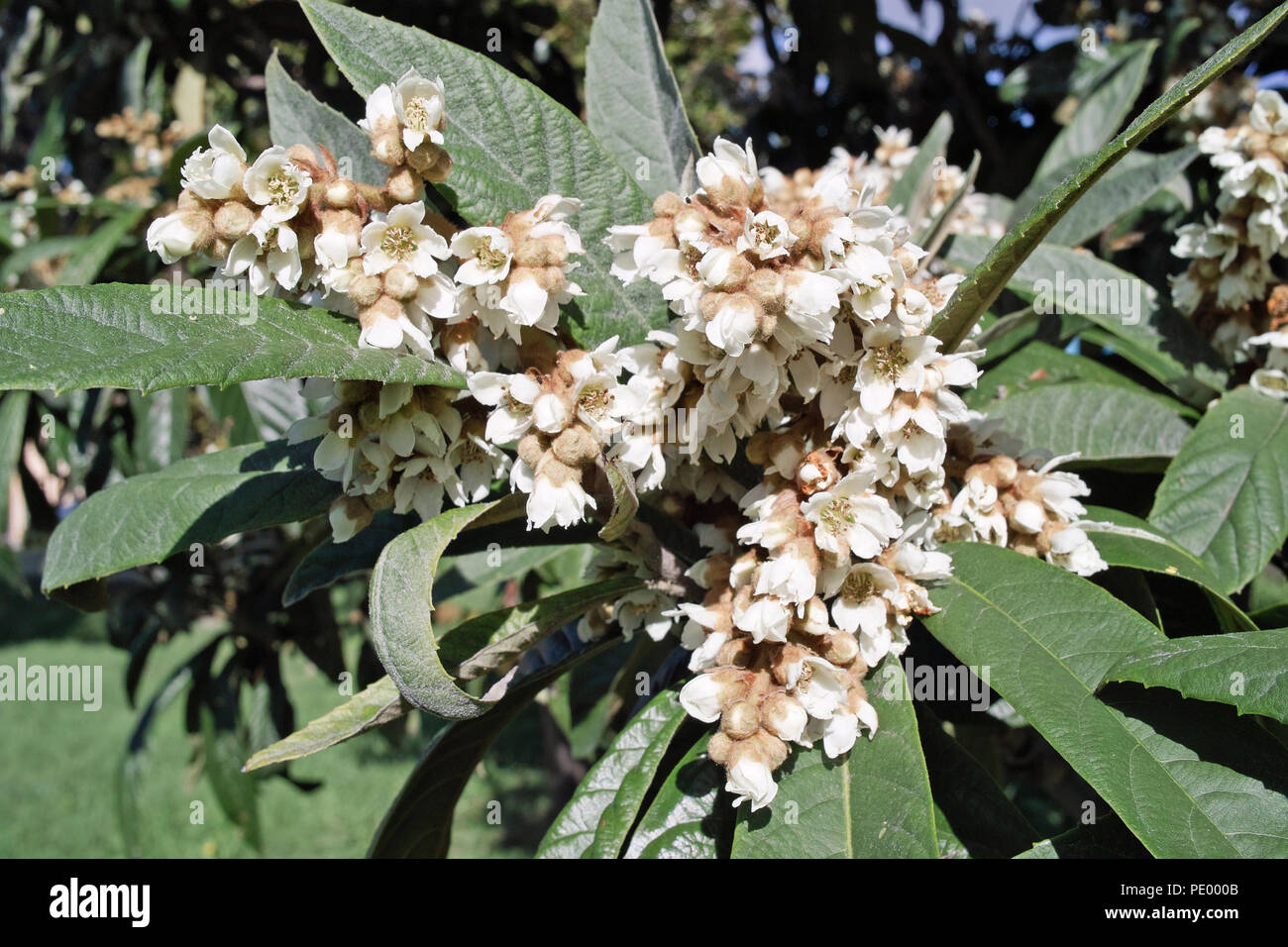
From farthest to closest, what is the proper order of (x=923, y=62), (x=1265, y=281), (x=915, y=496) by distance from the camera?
1. (x=923, y=62)
2. (x=1265, y=281)
3. (x=915, y=496)

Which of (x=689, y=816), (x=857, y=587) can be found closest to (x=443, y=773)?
(x=689, y=816)

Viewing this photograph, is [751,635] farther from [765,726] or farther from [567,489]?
[567,489]

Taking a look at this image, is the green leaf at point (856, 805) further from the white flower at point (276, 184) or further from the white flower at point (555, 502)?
the white flower at point (276, 184)

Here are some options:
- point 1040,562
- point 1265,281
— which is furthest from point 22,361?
point 1265,281

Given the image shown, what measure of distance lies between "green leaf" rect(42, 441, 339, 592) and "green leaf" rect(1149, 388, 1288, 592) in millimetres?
1281

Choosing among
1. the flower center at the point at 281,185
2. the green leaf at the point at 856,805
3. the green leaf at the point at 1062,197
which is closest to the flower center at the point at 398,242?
the flower center at the point at 281,185

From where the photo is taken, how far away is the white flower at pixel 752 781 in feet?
3.66

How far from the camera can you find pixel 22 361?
1.00 metres

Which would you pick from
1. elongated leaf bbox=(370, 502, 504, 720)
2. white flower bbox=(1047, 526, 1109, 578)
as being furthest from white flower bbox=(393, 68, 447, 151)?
white flower bbox=(1047, 526, 1109, 578)

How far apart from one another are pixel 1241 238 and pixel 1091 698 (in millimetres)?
1049

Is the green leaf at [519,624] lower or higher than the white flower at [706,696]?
higher

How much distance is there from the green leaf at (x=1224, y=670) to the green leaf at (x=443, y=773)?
726mm

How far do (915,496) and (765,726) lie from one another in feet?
1.13

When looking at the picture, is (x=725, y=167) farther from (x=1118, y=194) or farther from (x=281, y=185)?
(x=1118, y=194)
